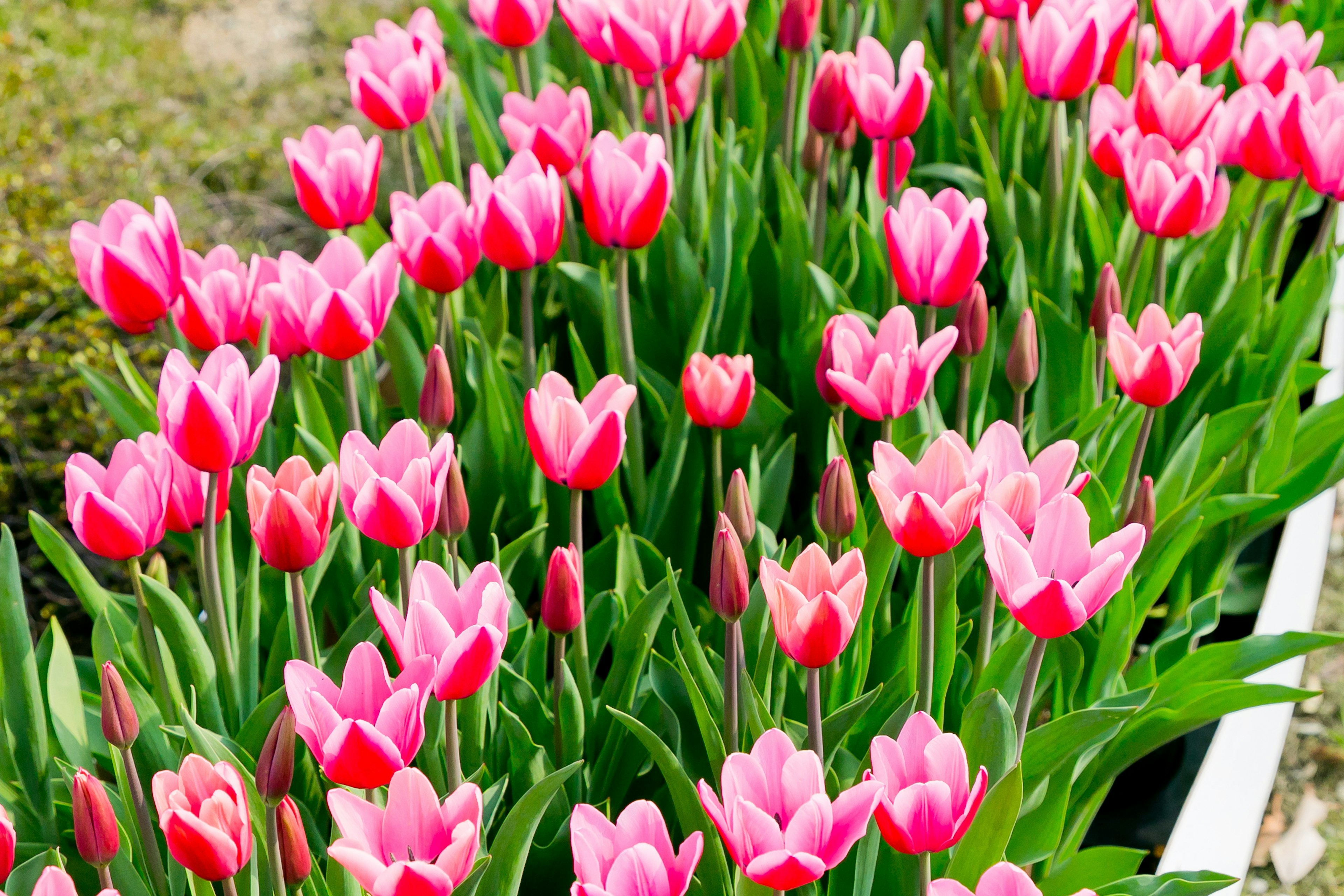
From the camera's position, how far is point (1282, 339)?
1722 millimetres

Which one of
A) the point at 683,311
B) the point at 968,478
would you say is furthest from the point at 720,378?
the point at 683,311

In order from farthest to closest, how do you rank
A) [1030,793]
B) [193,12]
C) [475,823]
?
[193,12] < [1030,793] < [475,823]

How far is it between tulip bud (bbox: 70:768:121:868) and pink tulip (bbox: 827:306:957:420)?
0.71 metres

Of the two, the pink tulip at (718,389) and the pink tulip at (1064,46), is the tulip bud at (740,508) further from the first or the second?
the pink tulip at (1064,46)

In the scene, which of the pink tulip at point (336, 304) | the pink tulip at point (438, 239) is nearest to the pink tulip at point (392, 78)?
the pink tulip at point (438, 239)

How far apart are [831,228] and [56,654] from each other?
3.98ft

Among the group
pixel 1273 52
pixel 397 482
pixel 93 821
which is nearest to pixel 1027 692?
pixel 397 482

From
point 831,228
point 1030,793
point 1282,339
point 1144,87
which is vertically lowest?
point 1030,793

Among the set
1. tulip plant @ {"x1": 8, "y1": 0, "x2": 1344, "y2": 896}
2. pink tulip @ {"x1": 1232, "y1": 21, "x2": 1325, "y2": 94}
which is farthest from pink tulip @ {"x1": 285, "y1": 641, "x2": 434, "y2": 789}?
pink tulip @ {"x1": 1232, "y1": 21, "x2": 1325, "y2": 94}

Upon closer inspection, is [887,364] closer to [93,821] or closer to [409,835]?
[409,835]

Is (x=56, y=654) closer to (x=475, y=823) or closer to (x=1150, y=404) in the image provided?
(x=475, y=823)

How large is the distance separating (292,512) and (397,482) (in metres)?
0.11

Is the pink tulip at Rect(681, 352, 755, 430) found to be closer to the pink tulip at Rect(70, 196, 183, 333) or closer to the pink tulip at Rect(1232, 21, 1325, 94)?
the pink tulip at Rect(70, 196, 183, 333)

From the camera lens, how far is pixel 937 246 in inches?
51.7
